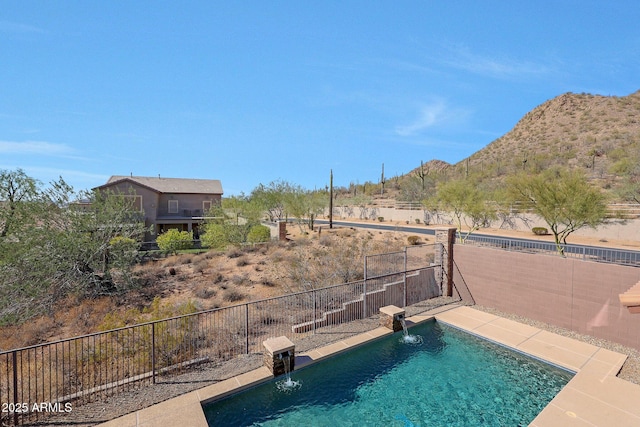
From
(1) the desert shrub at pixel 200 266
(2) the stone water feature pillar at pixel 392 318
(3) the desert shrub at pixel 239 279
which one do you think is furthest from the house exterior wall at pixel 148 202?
(2) the stone water feature pillar at pixel 392 318

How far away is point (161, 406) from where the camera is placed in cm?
685

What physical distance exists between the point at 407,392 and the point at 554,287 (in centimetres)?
728

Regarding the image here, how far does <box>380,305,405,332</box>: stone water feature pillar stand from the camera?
1090 cm

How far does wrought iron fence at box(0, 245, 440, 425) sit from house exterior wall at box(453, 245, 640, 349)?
1.81 metres

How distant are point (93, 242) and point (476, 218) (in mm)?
26316

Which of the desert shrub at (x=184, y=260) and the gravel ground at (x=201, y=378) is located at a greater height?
the desert shrub at (x=184, y=260)

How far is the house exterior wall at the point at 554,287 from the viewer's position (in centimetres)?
1011

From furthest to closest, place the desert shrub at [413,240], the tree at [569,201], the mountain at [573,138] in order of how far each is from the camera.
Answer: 1. the mountain at [573,138]
2. the desert shrub at [413,240]
3. the tree at [569,201]

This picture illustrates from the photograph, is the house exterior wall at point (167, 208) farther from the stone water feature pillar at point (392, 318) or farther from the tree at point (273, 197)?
the stone water feature pillar at point (392, 318)

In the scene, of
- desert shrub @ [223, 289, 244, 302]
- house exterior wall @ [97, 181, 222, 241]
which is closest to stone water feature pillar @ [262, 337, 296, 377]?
desert shrub @ [223, 289, 244, 302]

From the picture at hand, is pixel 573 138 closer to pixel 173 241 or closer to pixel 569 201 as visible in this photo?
pixel 569 201

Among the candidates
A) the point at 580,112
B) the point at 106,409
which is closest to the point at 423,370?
the point at 106,409

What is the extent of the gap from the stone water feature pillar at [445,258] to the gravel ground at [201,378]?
10.5ft

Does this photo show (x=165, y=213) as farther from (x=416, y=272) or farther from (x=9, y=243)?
(x=416, y=272)
